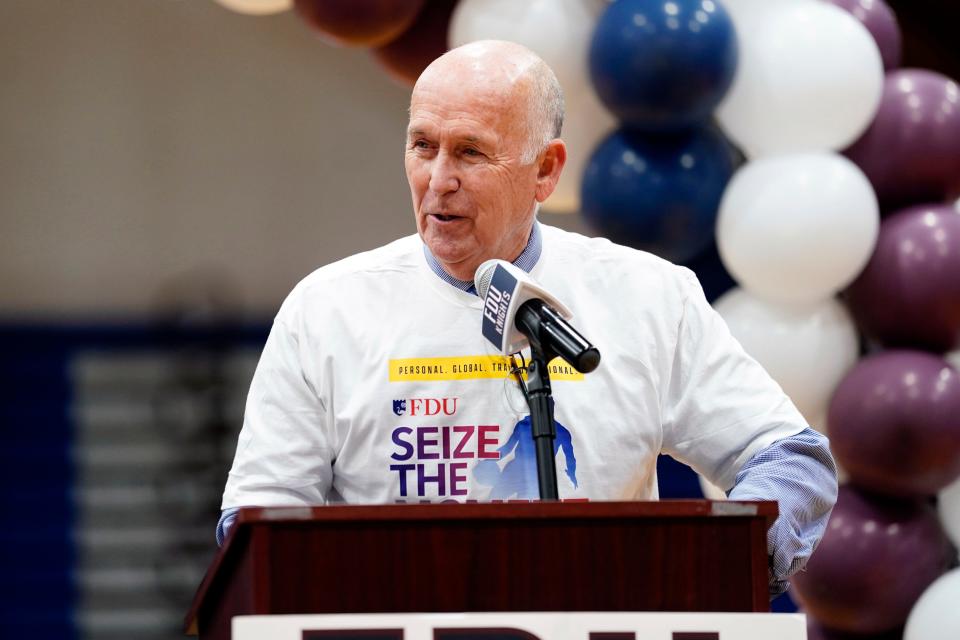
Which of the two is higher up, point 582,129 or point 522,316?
point 582,129

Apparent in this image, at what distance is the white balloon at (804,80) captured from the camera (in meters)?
3.27

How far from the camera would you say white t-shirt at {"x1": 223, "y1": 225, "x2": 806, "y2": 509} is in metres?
2.09

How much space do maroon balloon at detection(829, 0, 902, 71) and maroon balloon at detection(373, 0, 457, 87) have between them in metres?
0.92

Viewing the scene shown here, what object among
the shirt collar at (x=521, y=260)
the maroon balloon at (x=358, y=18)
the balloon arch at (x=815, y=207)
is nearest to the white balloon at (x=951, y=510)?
the balloon arch at (x=815, y=207)

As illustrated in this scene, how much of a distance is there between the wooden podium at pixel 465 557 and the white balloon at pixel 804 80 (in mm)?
1956

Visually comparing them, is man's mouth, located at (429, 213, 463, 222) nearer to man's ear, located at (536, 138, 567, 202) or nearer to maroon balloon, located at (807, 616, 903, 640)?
man's ear, located at (536, 138, 567, 202)

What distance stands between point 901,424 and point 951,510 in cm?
30

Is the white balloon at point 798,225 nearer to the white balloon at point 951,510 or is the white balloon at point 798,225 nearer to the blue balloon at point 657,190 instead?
the blue balloon at point 657,190

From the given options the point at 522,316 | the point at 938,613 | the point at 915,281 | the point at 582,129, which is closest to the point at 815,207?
the point at 915,281

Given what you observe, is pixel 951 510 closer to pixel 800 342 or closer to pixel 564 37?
pixel 800 342

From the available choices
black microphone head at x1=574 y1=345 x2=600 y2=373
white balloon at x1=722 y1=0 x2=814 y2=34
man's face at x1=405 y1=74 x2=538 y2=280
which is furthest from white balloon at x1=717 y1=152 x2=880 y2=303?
black microphone head at x1=574 y1=345 x2=600 y2=373

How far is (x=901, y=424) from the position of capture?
10.5 feet

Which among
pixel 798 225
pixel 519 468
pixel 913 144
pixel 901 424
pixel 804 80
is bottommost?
pixel 519 468

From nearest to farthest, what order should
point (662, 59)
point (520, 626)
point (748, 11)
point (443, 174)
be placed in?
point (520, 626)
point (443, 174)
point (662, 59)
point (748, 11)
